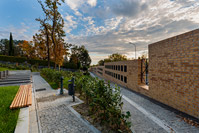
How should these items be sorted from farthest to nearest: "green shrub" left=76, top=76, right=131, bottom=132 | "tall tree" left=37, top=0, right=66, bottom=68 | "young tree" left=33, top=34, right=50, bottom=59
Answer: "young tree" left=33, top=34, right=50, bottom=59, "tall tree" left=37, top=0, right=66, bottom=68, "green shrub" left=76, top=76, right=131, bottom=132

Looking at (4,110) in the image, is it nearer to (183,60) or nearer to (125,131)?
(125,131)

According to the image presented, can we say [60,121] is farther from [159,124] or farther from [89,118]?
[159,124]

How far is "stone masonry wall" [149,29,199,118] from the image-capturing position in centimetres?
Result: 375

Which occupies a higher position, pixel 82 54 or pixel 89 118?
pixel 82 54

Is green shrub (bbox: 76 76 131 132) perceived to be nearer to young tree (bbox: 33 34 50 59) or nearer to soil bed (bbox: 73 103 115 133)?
soil bed (bbox: 73 103 115 133)

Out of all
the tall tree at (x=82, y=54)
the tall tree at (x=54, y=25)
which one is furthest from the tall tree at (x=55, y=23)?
A: the tall tree at (x=82, y=54)

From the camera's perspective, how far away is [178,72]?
14.5 ft

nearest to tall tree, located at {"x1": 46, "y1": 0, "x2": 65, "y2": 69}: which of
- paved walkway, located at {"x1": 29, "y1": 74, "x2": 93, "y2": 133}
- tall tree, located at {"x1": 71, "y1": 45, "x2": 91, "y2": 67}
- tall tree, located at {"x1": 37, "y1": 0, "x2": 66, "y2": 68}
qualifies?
tall tree, located at {"x1": 37, "y1": 0, "x2": 66, "y2": 68}

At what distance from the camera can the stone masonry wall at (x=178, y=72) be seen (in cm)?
375

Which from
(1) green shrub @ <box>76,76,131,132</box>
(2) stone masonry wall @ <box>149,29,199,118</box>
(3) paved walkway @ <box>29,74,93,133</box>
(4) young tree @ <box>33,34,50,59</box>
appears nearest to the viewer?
(1) green shrub @ <box>76,76,131,132</box>

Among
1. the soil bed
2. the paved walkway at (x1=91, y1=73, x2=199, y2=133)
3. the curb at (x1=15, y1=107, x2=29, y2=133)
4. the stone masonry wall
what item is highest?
the stone masonry wall

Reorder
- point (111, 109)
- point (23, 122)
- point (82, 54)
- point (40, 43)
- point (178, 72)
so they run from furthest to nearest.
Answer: point (82, 54) → point (40, 43) → point (178, 72) → point (111, 109) → point (23, 122)

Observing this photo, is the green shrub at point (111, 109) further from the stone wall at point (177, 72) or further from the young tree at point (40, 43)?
the young tree at point (40, 43)

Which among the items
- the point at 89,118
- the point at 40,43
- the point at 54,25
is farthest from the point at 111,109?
the point at 40,43
